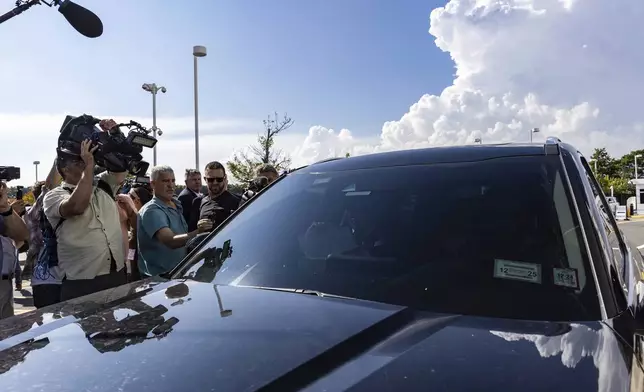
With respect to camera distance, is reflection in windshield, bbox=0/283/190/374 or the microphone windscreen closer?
reflection in windshield, bbox=0/283/190/374

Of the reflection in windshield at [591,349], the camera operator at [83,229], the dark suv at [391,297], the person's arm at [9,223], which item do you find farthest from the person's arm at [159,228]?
the reflection in windshield at [591,349]

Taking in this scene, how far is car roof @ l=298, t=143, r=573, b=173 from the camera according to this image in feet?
7.38

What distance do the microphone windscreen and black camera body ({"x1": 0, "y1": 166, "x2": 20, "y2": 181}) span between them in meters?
1.33

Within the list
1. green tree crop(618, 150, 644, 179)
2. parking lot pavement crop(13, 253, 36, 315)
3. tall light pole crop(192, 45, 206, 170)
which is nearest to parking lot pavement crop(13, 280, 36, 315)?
parking lot pavement crop(13, 253, 36, 315)

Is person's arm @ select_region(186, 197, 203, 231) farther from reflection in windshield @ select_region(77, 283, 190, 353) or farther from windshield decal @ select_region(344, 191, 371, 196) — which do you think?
reflection in windshield @ select_region(77, 283, 190, 353)

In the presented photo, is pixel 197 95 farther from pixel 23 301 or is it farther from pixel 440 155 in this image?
pixel 440 155

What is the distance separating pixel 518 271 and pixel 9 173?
430cm

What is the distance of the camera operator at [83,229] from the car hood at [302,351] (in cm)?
170

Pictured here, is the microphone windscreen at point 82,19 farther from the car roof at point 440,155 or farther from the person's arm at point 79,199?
the car roof at point 440,155

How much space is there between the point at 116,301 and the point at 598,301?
167 cm

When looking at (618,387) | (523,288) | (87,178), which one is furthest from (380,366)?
(87,178)

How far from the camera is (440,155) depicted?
237 cm

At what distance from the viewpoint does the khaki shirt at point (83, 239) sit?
3447mm

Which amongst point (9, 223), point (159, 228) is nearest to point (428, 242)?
point (159, 228)
